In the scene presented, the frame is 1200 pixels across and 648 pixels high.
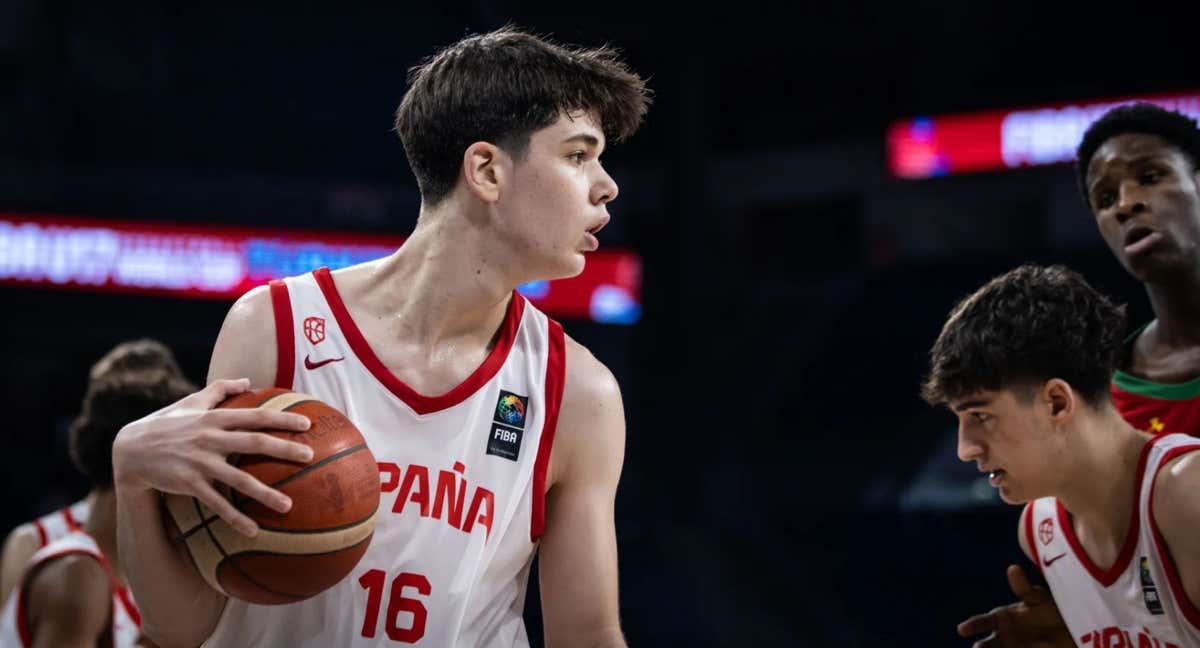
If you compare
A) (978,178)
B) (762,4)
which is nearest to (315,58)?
(762,4)

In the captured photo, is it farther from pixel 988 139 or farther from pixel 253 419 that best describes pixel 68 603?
pixel 988 139

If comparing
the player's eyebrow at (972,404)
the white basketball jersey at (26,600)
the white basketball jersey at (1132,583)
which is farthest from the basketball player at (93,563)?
the white basketball jersey at (1132,583)

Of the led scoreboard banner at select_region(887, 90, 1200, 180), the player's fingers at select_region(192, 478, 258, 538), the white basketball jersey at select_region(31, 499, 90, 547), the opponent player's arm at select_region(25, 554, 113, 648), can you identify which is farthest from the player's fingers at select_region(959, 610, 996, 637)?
the led scoreboard banner at select_region(887, 90, 1200, 180)

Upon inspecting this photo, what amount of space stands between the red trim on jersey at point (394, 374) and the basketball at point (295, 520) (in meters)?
0.28

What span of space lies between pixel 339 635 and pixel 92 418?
1.86 metres

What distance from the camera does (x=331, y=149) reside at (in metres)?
11.1

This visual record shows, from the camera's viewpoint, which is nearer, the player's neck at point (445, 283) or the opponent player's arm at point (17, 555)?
the player's neck at point (445, 283)

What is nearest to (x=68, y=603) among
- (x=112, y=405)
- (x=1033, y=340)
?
(x=112, y=405)

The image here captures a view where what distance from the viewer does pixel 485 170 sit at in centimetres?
244

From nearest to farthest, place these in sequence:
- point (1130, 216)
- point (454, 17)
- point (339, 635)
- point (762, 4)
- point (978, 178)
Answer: point (339, 635)
point (1130, 216)
point (454, 17)
point (978, 178)
point (762, 4)

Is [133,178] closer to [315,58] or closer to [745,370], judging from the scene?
[315,58]

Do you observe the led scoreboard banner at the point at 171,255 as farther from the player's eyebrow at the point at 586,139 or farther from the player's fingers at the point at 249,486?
the player's fingers at the point at 249,486

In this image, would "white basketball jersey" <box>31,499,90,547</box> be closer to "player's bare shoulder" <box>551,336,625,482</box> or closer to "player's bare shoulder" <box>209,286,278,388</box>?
"player's bare shoulder" <box>209,286,278,388</box>

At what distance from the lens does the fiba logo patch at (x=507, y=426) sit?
2438 millimetres
